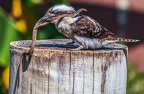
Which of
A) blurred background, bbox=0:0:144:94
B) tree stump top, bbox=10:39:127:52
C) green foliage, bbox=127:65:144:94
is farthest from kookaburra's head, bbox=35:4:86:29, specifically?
green foliage, bbox=127:65:144:94

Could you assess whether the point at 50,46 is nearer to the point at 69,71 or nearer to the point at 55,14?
the point at 55,14

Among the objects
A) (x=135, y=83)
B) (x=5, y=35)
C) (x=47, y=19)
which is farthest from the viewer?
(x=135, y=83)

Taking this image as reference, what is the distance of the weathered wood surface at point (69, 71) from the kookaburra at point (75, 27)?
0.14 m

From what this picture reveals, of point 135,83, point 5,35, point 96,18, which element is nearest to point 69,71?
point 5,35

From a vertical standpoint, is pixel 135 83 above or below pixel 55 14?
below

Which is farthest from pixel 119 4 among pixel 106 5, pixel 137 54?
pixel 137 54

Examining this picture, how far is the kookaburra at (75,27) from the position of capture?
265 centimetres

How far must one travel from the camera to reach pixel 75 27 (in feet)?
9.02

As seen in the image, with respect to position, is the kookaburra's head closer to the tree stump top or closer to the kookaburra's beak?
the kookaburra's beak

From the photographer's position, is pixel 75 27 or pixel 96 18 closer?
pixel 75 27

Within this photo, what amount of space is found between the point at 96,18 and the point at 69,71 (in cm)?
554

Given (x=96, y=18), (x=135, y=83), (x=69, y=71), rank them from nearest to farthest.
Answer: (x=69, y=71), (x=135, y=83), (x=96, y=18)

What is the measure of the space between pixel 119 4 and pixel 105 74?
18.2 ft

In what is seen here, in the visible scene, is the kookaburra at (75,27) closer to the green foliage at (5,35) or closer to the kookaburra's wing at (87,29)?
the kookaburra's wing at (87,29)
